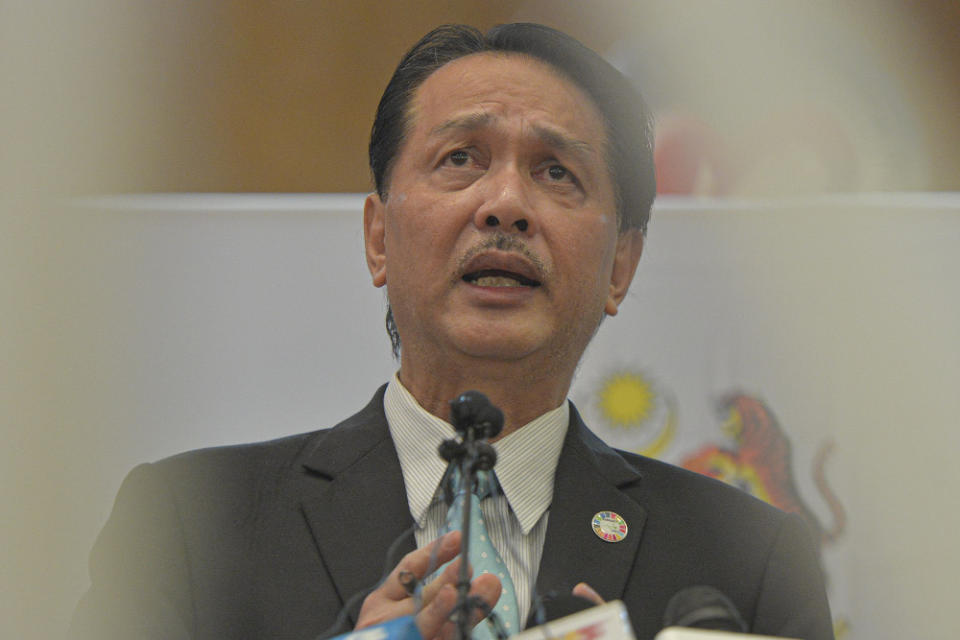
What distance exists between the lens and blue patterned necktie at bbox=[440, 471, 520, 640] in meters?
1.50

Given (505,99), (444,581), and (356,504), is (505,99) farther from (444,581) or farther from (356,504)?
(444,581)

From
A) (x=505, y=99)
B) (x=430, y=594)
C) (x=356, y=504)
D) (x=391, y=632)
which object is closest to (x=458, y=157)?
(x=505, y=99)

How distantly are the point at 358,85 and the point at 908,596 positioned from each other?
1.61 meters

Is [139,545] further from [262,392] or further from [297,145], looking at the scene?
[297,145]

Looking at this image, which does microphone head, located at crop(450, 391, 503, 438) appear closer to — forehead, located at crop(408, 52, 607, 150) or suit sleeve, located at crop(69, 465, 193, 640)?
suit sleeve, located at crop(69, 465, 193, 640)

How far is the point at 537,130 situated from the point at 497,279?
279mm

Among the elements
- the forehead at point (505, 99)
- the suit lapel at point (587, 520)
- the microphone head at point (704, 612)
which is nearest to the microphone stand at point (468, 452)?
the microphone head at point (704, 612)

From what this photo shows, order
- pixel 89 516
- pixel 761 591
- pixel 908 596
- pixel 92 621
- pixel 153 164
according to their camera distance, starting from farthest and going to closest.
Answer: pixel 153 164
pixel 908 596
pixel 89 516
pixel 761 591
pixel 92 621

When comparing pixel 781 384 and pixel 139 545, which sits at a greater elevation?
pixel 781 384

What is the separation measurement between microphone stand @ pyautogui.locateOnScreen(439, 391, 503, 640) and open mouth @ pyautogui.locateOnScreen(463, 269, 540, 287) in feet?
2.21

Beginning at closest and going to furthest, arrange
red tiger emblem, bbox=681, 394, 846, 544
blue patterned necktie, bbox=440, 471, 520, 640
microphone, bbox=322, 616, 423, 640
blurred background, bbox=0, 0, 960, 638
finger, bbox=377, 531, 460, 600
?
microphone, bbox=322, 616, 423, 640
finger, bbox=377, 531, 460, 600
blue patterned necktie, bbox=440, 471, 520, 640
blurred background, bbox=0, 0, 960, 638
red tiger emblem, bbox=681, 394, 846, 544

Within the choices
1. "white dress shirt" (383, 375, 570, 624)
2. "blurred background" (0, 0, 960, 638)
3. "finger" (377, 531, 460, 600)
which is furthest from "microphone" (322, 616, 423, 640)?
"blurred background" (0, 0, 960, 638)

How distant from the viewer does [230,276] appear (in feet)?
A: 7.59

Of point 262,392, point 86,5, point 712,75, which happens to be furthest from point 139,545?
point 712,75
